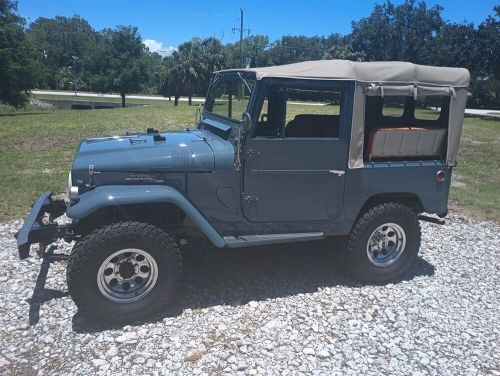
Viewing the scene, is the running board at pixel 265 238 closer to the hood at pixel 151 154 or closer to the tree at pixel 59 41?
the hood at pixel 151 154

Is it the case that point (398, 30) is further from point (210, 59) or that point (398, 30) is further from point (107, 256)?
point (107, 256)

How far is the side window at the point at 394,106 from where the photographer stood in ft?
15.3

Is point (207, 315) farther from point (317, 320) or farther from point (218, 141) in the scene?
point (218, 141)

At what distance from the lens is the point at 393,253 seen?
15.3 ft

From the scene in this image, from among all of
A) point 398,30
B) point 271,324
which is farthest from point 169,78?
point 271,324

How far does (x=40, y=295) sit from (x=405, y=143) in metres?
3.76

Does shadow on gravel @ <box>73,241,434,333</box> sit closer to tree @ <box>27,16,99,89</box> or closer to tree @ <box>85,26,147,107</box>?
tree @ <box>85,26,147,107</box>

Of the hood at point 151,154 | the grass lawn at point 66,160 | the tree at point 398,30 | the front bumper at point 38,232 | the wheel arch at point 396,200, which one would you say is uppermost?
the tree at point 398,30

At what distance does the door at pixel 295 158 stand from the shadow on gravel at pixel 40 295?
1869 mm

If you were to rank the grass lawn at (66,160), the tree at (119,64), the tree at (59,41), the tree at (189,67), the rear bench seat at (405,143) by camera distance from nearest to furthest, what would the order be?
the rear bench seat at (405,143) < the grass lawn at (66,160) < the tree at (119,64) < the tree at (189,67) < the tree at (59,41)


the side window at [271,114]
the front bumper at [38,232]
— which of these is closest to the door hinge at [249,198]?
the side window at [271,114]

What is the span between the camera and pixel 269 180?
4.02 meters

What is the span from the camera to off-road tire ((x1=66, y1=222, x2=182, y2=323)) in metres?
3.48

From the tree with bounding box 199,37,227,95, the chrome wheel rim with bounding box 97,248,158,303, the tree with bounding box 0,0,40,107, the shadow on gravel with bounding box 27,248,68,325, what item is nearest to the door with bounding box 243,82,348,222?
the chrome wheel rim with bounding box 97,248,158,303
